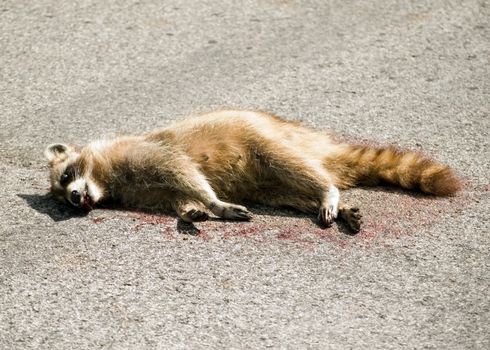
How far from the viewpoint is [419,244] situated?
545 cm

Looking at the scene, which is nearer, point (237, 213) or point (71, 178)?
point (237, 213)

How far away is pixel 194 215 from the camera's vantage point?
5695 mm

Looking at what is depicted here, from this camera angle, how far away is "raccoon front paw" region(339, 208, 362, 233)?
5605 millimetres

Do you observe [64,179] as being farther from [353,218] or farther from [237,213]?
[353,218]

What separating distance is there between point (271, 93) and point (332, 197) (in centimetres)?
206

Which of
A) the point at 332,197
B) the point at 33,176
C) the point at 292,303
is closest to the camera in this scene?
the point at 292,303

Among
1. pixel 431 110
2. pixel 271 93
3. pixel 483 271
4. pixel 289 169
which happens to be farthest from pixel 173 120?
pixel 483 271

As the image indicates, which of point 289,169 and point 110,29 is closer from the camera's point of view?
point 289,169

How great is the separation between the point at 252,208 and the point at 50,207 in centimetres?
138

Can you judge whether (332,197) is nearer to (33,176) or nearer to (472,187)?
(472,187)

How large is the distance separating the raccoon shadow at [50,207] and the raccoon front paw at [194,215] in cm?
71

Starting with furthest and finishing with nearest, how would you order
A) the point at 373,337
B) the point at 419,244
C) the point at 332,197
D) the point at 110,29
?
the point at 110,29 → the point at 332,197 → the point at 419,244 → the point at 373,337

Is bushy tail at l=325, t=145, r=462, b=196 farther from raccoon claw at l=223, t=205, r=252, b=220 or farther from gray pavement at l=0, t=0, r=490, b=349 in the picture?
raccoon claw at l=223, t=205, r=252, b=220

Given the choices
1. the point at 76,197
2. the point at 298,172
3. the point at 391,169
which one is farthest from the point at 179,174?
the point at 391,169
